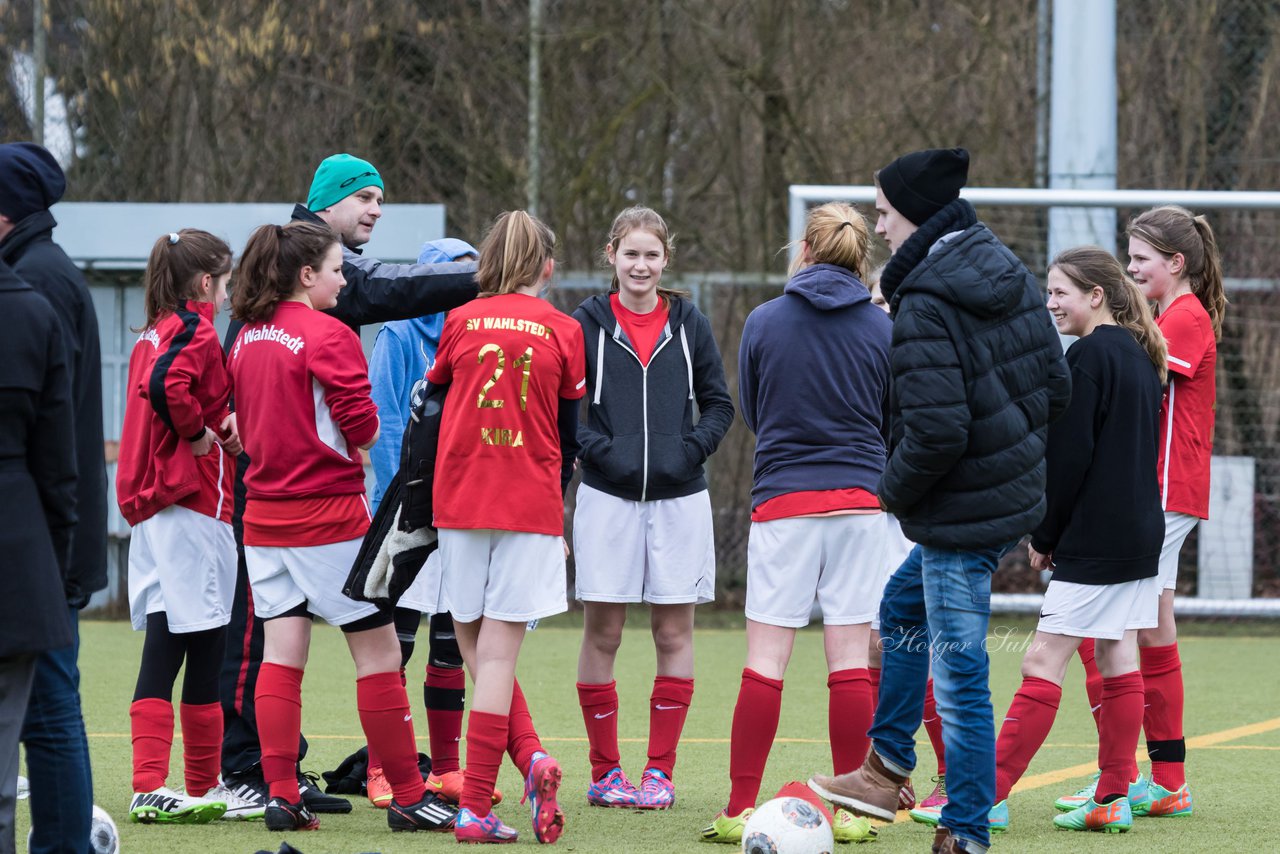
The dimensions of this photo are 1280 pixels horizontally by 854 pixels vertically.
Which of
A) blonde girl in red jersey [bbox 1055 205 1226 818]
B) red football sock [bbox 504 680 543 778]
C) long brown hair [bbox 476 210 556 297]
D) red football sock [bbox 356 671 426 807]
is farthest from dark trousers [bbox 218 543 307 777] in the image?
blonde girl in red jersey [bbox 1055 205 1226 818]

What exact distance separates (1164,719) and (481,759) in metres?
2.25

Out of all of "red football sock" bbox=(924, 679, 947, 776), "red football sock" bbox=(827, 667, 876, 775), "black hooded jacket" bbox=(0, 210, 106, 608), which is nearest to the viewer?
"black hooded jacket" bbox=(0, 210, 106, 608)

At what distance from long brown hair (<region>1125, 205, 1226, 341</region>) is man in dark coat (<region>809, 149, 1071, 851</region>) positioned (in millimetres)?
1300

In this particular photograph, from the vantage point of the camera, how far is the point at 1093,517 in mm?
4977

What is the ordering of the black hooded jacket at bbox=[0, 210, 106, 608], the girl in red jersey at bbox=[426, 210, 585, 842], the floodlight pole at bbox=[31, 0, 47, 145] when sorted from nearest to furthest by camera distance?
the black hooded jacket at bbox=[0, 210, 106, 608], the girl in red jersey at bbox=[426, 210, 585, 842], the floodlight pole at bbox=[31, 0, 47, 145]

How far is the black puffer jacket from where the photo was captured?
4.26 m

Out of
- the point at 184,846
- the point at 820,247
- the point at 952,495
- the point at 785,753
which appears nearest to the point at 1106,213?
the point at 785,753

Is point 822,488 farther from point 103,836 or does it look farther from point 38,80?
point 38,80

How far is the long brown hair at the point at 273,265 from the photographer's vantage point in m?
5.08

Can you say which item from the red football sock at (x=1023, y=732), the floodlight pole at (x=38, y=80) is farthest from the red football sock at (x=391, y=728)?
the floodlight pole at (x=38, y=80)

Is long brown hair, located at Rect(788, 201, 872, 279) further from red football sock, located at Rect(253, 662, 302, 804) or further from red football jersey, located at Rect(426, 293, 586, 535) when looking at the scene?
red football sock, located at Rect(253, 662, 302, 804)

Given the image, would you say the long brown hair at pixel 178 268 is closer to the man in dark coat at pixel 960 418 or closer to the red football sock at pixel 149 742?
the red football sock at pixel 149 742

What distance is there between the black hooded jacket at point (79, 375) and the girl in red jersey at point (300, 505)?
3.13ft

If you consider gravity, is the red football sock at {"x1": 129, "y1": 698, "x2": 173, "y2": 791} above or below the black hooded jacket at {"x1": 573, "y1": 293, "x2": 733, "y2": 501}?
below
